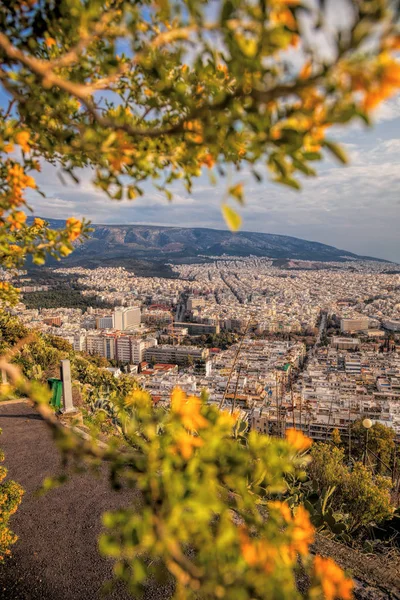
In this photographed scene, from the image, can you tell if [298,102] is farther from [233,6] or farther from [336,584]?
[336,584]

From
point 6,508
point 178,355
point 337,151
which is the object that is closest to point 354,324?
point 178,355

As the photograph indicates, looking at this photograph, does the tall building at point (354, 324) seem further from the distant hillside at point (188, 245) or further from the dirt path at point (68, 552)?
the distant hillside at point (188, 245)

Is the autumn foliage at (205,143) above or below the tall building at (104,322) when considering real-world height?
above

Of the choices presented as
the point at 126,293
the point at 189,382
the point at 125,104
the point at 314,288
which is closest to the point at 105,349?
the point at 189,382

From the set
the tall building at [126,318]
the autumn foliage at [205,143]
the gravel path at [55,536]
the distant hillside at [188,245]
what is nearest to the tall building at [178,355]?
the tall building at [126,318]

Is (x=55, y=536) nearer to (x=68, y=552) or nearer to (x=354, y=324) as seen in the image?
(x=68, y=552)

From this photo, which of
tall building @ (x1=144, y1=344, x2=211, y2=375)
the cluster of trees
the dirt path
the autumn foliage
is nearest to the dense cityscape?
tall building @ (x1=144, y1=344, x2=211, y2=375)

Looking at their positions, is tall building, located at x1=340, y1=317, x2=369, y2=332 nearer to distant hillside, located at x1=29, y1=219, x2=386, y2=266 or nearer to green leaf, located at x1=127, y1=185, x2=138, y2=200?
green leaf, located at x1=127, y1=185, x2=138, y2=200
